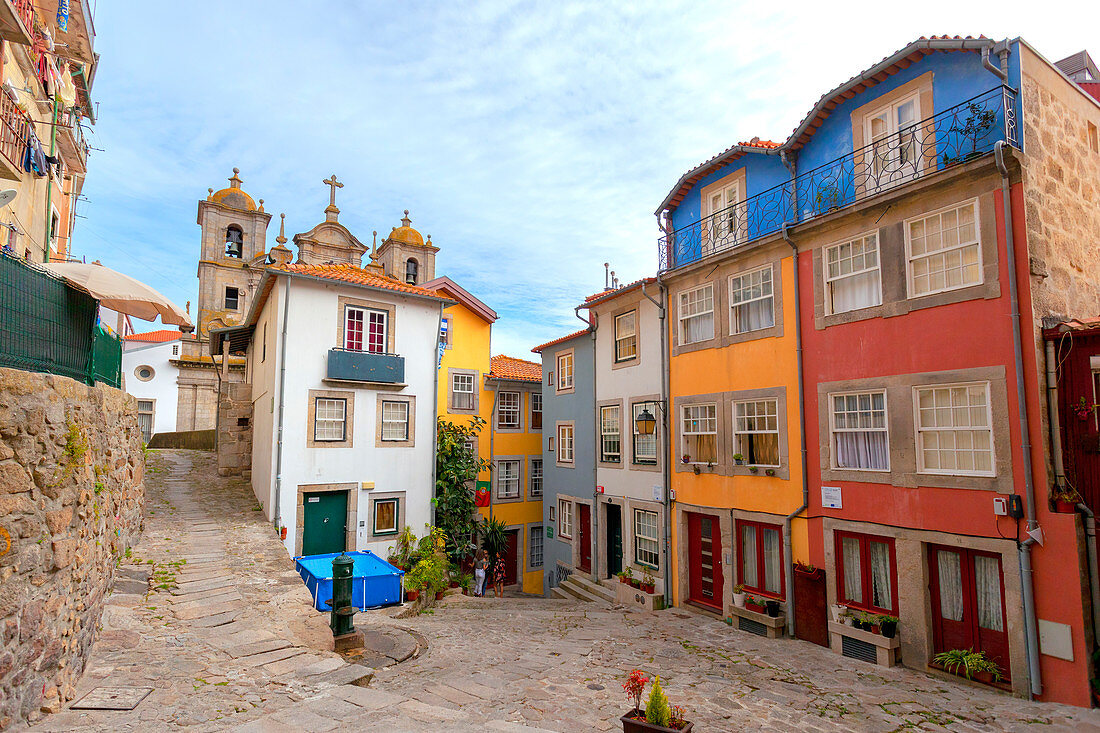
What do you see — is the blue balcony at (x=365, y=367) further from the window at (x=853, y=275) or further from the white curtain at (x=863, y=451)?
the white curtain at (x=863, y=451)

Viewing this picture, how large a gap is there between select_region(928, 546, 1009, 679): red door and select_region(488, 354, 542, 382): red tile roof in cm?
1665

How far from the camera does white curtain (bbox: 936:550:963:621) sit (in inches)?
375

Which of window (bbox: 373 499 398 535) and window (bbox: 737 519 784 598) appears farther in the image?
window (bbox: 373 499 398 535)

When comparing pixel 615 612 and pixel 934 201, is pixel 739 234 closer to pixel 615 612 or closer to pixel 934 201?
pixel 934 201

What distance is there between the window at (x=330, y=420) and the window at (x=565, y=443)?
773 centimetres

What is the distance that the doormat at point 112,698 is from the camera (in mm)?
5613

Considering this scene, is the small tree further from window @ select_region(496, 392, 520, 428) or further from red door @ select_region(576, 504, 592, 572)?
red door @ select_region(576, 504, 592, 572)

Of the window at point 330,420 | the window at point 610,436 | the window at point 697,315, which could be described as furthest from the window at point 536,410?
the window at point 697,315

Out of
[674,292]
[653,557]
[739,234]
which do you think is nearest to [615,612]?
[653,557]

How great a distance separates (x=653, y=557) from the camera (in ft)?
52.6

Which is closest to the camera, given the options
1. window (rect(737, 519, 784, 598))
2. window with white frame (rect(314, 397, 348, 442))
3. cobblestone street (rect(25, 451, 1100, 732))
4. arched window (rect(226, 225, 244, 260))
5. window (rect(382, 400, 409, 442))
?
cobblestone street (rect(25, 451, 1100, 732))

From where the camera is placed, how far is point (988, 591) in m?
9.19

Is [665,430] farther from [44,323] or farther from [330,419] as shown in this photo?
[44,323]

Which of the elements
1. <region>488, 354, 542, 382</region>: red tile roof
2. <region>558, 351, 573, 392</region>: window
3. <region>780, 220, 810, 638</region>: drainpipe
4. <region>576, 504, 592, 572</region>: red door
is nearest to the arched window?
<region>488, 354, 542, 382</region>: red tile roof
